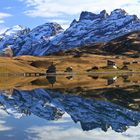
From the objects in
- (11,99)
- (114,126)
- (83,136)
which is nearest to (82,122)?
(114,126)

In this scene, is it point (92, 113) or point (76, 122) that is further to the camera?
point (92, 113)

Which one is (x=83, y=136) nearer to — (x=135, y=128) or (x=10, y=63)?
(x=135, y=128)

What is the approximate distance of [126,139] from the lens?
96.3 ft

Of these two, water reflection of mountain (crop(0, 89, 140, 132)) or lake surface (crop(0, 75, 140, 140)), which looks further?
water reflection of mountain (crop(0, 89, 140, 132))

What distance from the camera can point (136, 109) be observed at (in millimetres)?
46750

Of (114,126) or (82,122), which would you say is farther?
(82,122)

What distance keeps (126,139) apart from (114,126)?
5.29 metres

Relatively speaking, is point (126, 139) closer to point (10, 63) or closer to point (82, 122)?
point (82, 122)

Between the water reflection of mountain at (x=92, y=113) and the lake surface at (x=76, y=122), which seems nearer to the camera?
the lake surface at (x=76, y=122)

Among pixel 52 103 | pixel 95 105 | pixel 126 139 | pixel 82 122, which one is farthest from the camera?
pixel 52 103

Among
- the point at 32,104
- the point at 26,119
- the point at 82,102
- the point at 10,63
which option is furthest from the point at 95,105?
the point at 10,63

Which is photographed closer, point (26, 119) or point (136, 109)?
point (26, 119)

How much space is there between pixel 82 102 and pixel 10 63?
476 ft

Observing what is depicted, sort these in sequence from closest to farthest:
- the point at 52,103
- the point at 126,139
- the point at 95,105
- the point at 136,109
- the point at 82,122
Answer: the point at 126,139, the point at 82,122, the point at 136,109, the point at 95,105, the point at 52,103
